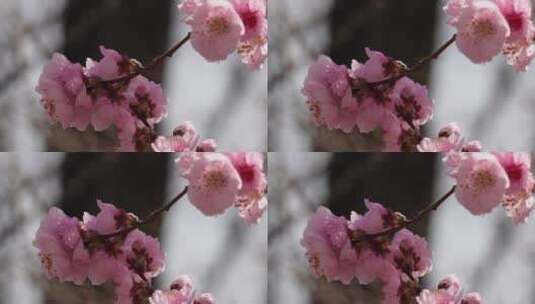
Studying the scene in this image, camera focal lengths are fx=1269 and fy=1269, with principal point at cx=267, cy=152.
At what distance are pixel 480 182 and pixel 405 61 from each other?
0.80 ft

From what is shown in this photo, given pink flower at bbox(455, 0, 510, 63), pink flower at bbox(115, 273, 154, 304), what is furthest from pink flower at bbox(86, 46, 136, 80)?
pink flower at bbox(455, 0, 510, 63)

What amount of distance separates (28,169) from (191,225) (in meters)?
0.30

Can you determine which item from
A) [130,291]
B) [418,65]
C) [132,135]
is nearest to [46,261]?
[130,291]

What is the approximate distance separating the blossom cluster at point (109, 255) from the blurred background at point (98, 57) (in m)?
0.13

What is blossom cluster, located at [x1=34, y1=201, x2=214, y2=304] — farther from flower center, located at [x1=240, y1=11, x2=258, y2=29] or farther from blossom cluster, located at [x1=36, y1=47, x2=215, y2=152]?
flower center, located at [x1=240, y1=11, x2=258, y2=29]

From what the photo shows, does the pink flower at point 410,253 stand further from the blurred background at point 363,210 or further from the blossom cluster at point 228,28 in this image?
the blossom cluster at point 228,28

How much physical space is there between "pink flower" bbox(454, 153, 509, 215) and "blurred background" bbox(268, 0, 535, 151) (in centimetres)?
4

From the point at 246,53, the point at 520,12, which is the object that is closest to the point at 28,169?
the point at 246,53

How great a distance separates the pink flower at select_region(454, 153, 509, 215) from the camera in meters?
2.14

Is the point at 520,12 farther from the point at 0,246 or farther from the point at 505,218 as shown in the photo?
the point at 0,246

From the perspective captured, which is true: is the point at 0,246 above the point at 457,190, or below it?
above

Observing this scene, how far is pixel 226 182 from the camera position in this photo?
2139 mm

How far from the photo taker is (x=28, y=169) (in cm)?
218

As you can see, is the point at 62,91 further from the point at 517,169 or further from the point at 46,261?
the point at 517,169
